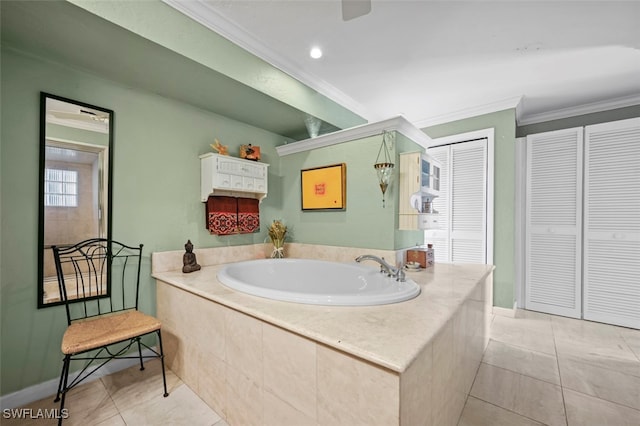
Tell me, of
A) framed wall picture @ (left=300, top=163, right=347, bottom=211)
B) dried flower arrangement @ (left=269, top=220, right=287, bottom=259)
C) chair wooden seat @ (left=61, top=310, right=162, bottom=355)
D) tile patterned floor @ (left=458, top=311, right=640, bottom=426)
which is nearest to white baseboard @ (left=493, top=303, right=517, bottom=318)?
tile patterned floor @ (left=458, top=311, right=640, bottom=426)

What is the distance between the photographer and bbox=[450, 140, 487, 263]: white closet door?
3209 mm

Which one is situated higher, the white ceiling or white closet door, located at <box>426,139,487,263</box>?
the white ceiling

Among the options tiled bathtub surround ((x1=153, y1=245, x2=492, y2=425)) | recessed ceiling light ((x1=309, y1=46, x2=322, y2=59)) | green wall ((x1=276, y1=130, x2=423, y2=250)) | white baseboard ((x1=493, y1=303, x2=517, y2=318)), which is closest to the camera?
tiled bathtub surround ((x1=153, y1=245, x2=492, y2=425))

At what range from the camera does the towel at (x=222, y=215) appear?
8.46 ft

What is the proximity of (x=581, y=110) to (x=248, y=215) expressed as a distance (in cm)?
414

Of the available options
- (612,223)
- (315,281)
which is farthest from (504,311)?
(315,281)

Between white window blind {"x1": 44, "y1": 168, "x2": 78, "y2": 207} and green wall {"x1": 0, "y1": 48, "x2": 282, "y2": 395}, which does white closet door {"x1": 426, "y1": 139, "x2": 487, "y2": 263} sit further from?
white window blind {"x1": 44, "y1": 168, "x2": 78, "y2": 207}

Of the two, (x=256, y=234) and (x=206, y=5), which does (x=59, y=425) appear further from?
(x=206, y=5)

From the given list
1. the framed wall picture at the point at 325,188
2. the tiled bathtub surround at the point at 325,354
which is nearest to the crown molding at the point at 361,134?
the framed wall picture at the point at 325,188

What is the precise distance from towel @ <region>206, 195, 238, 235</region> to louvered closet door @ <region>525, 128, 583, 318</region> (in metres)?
3.57

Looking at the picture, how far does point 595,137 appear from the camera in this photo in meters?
2.90

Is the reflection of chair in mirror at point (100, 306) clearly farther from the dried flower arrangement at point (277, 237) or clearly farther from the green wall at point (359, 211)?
the green wall at point (359, 211)

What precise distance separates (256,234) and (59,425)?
1996 millimetres

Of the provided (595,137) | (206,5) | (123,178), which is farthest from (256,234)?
(595,137)
